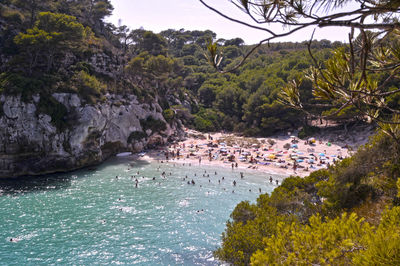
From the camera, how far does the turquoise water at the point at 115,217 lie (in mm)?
15672

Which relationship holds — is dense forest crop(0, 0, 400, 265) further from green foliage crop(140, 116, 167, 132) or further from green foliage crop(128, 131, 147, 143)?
green foliage crop(128, 131, 147, 143)

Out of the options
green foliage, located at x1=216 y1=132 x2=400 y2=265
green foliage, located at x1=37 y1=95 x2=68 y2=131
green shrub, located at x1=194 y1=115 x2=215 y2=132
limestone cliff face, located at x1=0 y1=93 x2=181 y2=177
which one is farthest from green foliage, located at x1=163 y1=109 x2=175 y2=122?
green foliage, located at x1=216 y1=132 x2=400 y2=265

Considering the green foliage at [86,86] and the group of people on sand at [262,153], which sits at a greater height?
the green foliage at [86,86]

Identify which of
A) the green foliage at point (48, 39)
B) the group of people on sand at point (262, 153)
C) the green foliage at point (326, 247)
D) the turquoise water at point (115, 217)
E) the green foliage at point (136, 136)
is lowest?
the turquoise water at point (115, 217)

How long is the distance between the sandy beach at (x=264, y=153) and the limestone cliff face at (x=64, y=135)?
6.87m

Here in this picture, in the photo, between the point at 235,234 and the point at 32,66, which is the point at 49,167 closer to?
the point at 32,66

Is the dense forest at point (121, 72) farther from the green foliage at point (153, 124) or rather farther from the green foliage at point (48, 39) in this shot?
the green foliage at point (153, 124)

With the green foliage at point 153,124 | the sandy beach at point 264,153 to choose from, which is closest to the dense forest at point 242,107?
the green foliage at point 153,124

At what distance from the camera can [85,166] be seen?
111ft

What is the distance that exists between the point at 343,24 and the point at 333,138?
50.0 m

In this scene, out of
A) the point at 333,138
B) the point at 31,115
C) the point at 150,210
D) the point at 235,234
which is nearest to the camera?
the point at 235,234

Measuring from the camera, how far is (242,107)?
62.3 meters

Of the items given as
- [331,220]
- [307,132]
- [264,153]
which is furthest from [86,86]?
[307,132]

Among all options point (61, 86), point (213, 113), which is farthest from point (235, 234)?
point (213, 113)
